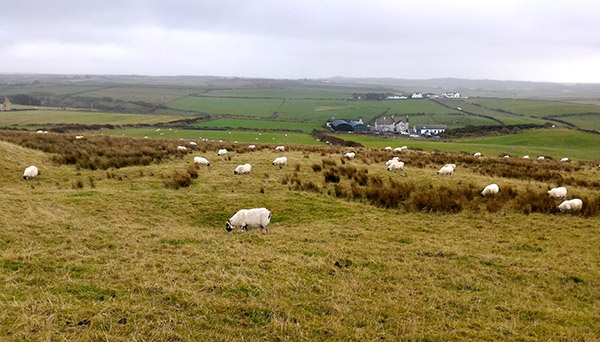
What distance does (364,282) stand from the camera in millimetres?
6652

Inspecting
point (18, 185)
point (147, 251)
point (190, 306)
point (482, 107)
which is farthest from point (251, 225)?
point (482, 107)

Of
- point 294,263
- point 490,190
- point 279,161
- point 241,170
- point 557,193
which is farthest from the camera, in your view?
point 279,161

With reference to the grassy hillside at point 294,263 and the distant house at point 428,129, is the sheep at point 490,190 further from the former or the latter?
the distant house at point 428,129

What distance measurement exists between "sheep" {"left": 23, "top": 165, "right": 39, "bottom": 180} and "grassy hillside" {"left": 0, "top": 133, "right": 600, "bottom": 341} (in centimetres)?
51

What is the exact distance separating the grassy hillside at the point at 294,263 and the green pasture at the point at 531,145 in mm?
28206

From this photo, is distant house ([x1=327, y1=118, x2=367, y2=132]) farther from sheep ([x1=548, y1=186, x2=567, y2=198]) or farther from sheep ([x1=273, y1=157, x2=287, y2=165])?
sheep ([x1=548, y1=186, x2=567, y2=198])

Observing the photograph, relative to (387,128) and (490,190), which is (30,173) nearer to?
(490,190)

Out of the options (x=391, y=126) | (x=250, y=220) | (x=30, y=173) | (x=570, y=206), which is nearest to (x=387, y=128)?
(x=391, y=126)

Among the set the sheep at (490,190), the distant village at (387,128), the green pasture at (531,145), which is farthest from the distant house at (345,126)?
the sheep at (490,190)

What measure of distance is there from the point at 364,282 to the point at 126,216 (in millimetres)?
7811

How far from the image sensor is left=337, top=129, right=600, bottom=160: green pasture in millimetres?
38000

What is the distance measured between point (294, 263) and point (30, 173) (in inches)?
541

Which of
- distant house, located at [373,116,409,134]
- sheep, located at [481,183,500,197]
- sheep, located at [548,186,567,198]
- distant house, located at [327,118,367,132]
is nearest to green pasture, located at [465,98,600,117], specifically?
distant house, located at [373,116,409,134]

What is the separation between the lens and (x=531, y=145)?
157ft
